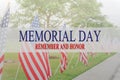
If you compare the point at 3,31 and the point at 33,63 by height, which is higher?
the point at 3,31

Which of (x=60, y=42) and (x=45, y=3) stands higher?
(x=45, y=3)

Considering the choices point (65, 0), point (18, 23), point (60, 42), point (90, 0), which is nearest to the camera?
point (60, 42)

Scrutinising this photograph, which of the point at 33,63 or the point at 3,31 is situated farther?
the point at 33,63

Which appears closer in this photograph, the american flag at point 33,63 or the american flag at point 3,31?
the american flag at point 3,31

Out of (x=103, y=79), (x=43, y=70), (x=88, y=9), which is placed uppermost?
(x=88, y=9)

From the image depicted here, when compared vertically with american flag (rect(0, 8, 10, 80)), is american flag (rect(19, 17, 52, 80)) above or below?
below

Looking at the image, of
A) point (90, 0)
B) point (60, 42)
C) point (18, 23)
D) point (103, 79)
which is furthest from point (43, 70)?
point (90, 0)

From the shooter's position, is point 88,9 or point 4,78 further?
point 88,9

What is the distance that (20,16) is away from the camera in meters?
45.5

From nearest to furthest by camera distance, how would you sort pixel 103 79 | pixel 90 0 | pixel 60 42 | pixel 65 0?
pixel 103 79 → pixel 60 42 → pixel 65 0 → pixel 90 0

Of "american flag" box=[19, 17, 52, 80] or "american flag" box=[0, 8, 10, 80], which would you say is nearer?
"american flag" box=[0, 8, 10, 80]

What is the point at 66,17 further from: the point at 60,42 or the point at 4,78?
the point at 4,78

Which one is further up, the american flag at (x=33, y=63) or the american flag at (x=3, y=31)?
the american flag at (x=3, y=31)

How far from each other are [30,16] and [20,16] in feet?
3.71
